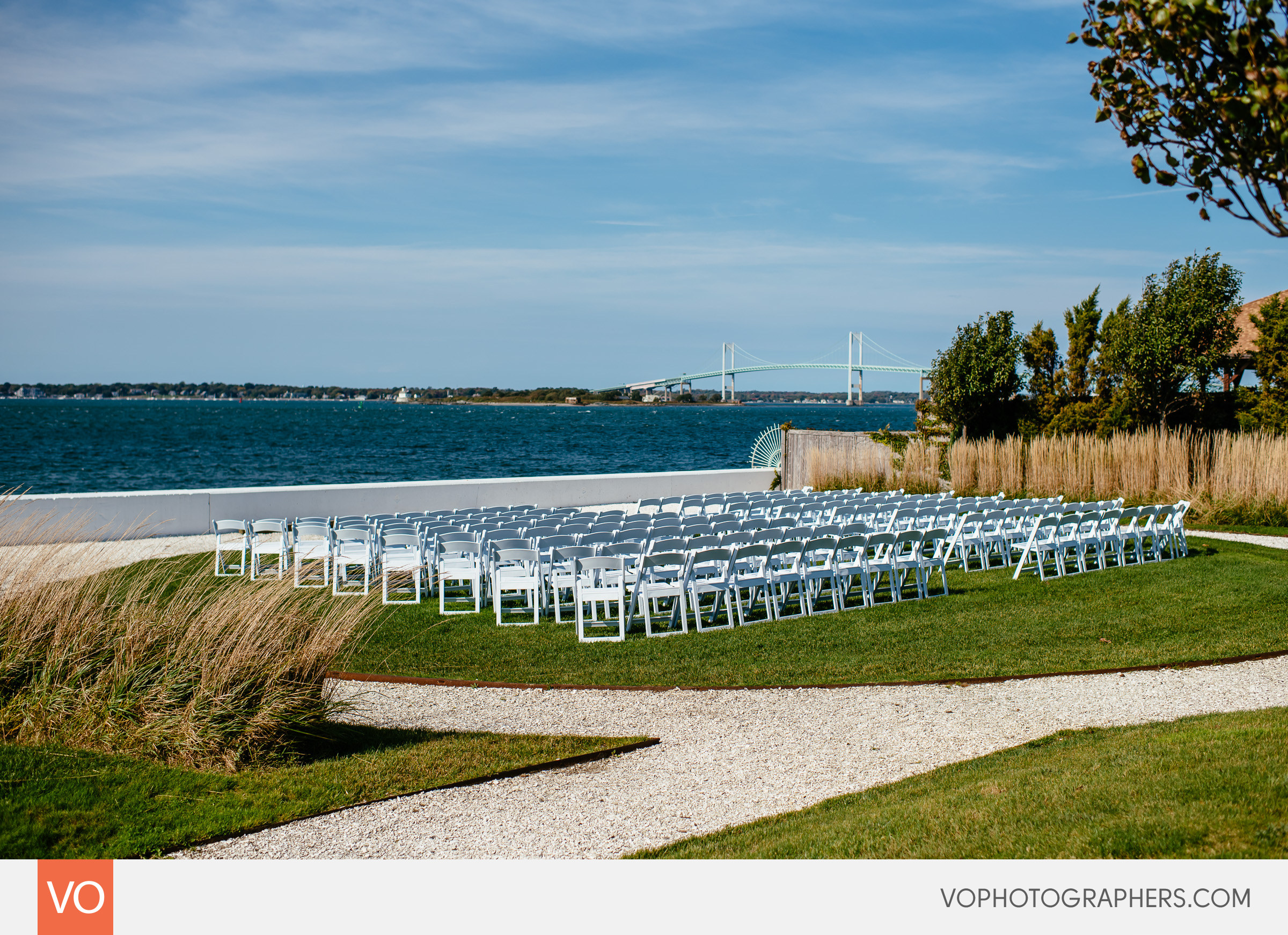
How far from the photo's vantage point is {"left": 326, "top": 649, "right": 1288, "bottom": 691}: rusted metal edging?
7207 mm

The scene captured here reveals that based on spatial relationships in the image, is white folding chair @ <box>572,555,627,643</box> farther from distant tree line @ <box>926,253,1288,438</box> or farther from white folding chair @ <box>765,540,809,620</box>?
distant tree line @ <box>926,253,1288,438</box>

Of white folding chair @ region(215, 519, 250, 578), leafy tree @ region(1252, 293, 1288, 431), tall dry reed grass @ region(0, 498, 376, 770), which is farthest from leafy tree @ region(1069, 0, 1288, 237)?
leafy tree @ region(1252, 293, 1288, 431)

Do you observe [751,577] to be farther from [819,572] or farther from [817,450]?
[817,450]

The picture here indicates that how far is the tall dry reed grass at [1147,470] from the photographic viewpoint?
16797mm

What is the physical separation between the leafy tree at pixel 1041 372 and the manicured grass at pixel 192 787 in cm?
2171

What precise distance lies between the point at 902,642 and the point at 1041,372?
18.8m

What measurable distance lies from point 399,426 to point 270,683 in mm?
86565

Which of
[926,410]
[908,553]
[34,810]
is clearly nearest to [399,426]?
[926,410]

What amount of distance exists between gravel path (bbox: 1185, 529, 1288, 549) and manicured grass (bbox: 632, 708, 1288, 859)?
10.5m

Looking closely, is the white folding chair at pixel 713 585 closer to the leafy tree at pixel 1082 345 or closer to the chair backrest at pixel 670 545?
the chair backrest at pixel 670 545

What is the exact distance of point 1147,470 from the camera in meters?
18.2

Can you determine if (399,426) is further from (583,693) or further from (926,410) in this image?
(583,693)

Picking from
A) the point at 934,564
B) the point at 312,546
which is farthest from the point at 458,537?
the point at 934,564
